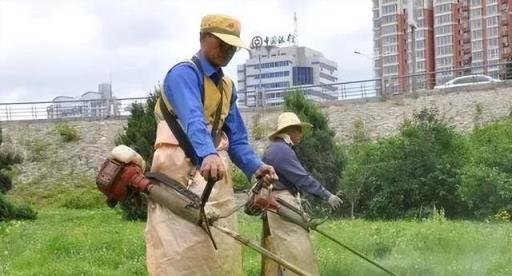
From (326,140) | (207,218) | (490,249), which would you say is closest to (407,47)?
(326,140)

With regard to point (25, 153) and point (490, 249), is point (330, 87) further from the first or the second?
point (490, 249)

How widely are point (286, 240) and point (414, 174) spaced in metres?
13.2

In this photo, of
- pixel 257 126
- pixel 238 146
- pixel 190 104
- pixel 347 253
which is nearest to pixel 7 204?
pixel 347 253

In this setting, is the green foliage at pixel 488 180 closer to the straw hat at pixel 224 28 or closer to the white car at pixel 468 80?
the white car at pixel 468 80

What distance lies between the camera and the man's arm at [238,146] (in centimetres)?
518

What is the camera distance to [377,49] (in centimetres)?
6519

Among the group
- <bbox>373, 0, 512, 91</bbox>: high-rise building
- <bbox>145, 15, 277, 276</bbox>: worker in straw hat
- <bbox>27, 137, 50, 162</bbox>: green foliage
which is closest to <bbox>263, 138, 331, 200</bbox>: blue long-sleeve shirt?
<bbox>145, 15, 277, 276</bbox>: worker in straw hat

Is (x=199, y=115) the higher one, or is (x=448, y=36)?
(x=448, y=36)

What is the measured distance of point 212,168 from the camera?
441cm

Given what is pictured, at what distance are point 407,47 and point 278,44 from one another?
38.1 ft

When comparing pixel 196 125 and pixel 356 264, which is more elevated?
pixel 196 125

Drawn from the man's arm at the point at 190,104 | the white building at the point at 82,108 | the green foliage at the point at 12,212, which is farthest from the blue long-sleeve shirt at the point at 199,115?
the white building at the point at 82,108

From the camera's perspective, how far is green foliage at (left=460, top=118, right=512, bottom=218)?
19.0 meters

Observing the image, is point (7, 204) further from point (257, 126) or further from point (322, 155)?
point (257, 126)
